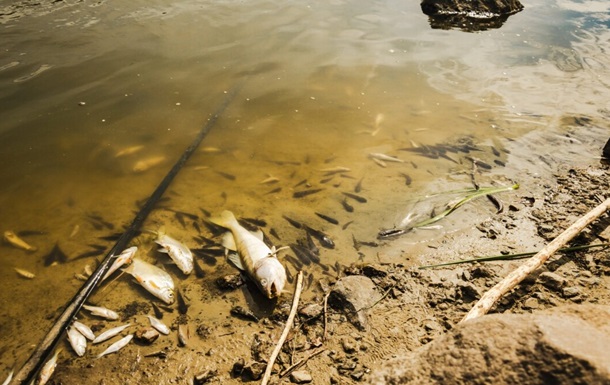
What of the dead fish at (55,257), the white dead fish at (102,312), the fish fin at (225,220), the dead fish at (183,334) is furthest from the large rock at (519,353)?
the dead fish at (55,257)

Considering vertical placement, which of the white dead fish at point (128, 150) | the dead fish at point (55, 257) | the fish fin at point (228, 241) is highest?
the white dead fish at point (128, 150)

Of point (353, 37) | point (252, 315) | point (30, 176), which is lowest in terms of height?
point (252, 315)

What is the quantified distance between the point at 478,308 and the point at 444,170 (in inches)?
106

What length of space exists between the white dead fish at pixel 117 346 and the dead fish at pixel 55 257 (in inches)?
50.2

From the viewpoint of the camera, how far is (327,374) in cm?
265

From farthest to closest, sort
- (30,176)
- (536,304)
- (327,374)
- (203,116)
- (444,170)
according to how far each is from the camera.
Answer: (203,116) → (444,170) → (30,176) → (536,304) → (327,374)

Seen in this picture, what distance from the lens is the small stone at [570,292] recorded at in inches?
124

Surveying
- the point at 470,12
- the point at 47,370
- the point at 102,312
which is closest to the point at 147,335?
the point at 102,312

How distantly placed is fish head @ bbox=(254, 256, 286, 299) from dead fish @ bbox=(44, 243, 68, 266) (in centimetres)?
197

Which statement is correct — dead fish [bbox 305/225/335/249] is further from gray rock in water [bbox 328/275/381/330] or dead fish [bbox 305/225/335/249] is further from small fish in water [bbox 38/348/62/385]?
small fish in water [bbox 38/348/62/385]

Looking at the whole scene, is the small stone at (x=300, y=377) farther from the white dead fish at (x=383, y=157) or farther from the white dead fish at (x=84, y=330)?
the white dead fish at (x=383, y=157)

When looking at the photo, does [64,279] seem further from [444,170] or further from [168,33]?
[168,33]

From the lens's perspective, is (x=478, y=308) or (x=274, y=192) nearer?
(x=478, y=308)

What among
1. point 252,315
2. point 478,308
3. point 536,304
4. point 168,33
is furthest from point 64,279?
point 168,33
